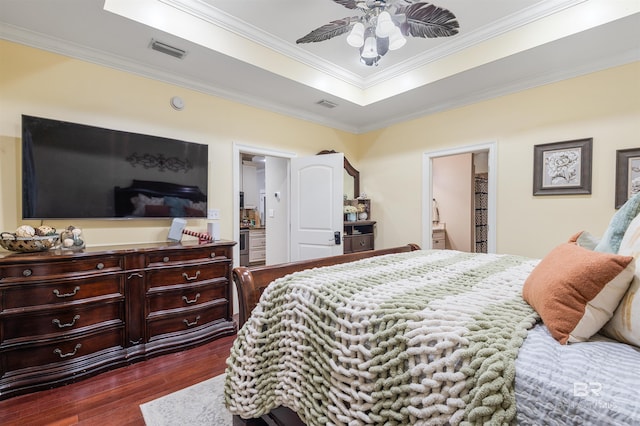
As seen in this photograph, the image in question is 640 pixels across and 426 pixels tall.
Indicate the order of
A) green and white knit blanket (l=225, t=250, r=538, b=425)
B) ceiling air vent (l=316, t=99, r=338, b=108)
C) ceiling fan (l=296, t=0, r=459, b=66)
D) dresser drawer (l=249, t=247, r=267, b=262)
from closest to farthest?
green and white knit blanket (l=225, t=250, r=538, b=425) < ceiling fan (l=296, t=0, r=459, b=66) < ceiling air vent (l=316, t=99, r=338, b=108) < dresser drawer (l=249, t=247, r=267, b=262)

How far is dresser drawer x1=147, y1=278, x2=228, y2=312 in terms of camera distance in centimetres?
241

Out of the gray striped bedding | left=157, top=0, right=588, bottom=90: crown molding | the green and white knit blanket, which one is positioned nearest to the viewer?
the gray striped bedding

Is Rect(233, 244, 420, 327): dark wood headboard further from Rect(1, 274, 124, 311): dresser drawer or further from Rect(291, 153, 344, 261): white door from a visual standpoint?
Rect(291, 153, 344, 261): white door

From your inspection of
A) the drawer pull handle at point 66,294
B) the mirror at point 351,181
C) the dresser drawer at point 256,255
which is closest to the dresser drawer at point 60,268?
the drawer pull handle at point 66,294

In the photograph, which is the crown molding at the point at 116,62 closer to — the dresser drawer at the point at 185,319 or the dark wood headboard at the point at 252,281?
the dresser drawer at the point at 185,319

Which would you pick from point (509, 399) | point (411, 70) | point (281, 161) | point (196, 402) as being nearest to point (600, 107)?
point (411, 70)

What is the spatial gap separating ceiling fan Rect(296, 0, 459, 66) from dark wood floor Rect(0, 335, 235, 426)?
260 cm

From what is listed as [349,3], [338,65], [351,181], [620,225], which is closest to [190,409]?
[620,225]

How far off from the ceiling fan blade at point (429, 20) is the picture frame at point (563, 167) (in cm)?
172

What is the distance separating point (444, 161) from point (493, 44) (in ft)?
9.75

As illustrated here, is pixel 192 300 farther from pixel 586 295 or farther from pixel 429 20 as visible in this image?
pixel 429 20

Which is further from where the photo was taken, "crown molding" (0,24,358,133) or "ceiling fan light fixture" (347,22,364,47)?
"crown molding" (0,24,358,133)

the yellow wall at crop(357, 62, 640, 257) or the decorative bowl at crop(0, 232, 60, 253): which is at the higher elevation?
the yellow wall at crop(357, 62, 640, 257)

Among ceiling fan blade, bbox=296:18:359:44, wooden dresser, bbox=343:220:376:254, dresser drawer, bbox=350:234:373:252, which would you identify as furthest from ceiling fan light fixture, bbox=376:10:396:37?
dresser drawer, bbox=350:234:373:252
